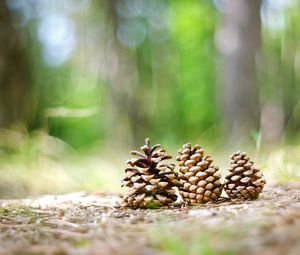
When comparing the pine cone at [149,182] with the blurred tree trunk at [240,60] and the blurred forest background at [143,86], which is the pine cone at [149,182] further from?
the blurred tree trunk at [240,60]

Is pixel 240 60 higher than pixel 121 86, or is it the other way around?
pixel 121 86

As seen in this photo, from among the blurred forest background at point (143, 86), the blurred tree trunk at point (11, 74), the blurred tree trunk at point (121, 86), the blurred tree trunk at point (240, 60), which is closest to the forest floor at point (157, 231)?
the blurred forest background at point (143, 86)

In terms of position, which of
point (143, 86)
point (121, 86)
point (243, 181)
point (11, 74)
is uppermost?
point (143, 86)

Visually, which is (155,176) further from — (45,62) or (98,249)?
(45,62)

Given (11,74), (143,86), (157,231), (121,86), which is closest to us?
(157,231)

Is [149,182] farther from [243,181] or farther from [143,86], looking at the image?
[143,86]

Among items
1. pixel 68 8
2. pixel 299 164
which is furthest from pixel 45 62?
pixel 299 164

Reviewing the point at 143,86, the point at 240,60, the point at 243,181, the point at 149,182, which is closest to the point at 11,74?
the point at 240,60
